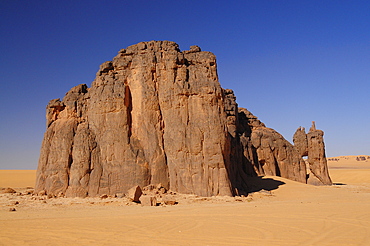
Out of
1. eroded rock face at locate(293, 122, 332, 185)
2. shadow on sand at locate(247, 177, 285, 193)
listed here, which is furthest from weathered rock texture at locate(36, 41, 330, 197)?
eroded rock face at locate(293, 122, 332, 185)

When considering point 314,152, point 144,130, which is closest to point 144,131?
point 144,130

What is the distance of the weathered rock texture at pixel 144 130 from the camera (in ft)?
68.5

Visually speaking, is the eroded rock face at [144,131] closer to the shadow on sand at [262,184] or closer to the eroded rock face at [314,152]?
the shadow on sand at [262,184]

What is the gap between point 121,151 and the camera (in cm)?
2214

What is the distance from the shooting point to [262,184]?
92.3 feet

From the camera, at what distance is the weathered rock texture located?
20.9 m

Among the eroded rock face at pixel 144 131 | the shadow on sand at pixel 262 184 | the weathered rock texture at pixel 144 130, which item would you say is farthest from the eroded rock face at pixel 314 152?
the eroded rock face at pixel 144 131

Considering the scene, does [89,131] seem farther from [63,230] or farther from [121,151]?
[63,230]

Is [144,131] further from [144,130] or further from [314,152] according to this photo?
[314,152]

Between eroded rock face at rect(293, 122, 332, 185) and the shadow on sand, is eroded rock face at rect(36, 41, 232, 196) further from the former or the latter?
eroded rock face at rect(293, 122, 332, 185)

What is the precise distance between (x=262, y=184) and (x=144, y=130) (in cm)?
1205

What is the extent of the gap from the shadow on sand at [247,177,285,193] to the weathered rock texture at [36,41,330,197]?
6.12 feet

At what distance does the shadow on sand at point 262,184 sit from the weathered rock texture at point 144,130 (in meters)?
1.86

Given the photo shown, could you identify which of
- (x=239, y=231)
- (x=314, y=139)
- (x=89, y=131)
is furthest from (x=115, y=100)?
(x=314, y=139)
